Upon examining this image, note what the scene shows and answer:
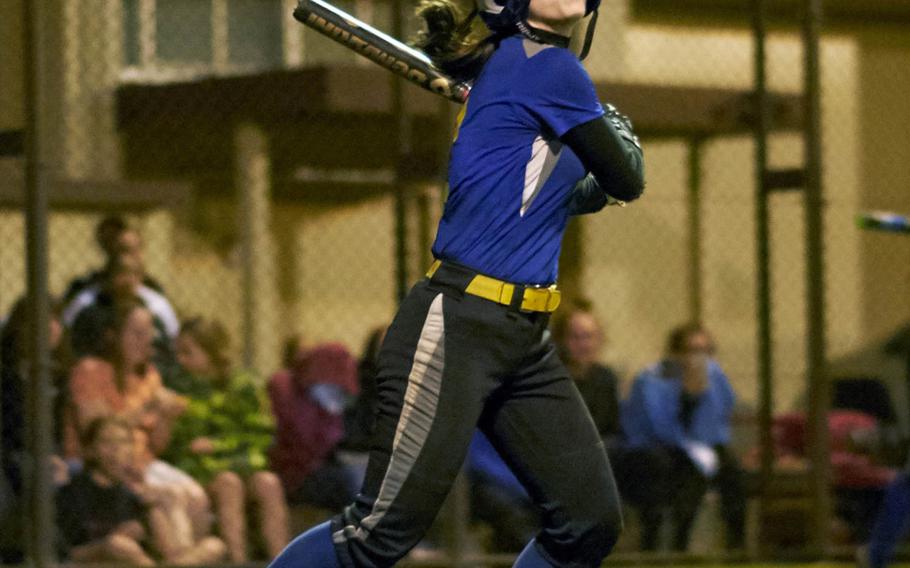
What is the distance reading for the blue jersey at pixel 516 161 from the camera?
446cm

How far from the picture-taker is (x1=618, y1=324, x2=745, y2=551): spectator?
30.5 feet

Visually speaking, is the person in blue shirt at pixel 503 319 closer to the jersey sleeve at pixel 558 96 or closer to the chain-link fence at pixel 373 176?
the jersey sleeve at pixel 558 96

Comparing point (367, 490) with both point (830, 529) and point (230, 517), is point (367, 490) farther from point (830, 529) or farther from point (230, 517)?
point (830, 529)

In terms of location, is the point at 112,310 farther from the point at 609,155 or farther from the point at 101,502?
the point at 609,155

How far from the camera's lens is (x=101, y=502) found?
320 inches

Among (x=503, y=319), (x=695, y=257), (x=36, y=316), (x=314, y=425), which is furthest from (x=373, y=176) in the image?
(x=503, y=319)

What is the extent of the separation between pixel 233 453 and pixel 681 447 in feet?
7.68

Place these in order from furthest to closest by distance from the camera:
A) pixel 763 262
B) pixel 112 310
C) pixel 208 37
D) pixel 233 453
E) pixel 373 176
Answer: pixel 208 37 → pixel 373 176 → pixel 763 262 → pixel 233 453 → pixel 112 310

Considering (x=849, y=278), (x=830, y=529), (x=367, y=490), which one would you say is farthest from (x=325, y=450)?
(x=849, y=278)

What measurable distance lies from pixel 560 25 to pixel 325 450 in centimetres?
463

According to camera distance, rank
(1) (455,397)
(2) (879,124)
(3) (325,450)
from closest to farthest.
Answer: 1. (1) (455,397)
2. (3) (325,450)
3. (2) (879,124)

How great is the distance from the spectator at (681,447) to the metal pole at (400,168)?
145cm

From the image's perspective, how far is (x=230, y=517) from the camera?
8.46 m

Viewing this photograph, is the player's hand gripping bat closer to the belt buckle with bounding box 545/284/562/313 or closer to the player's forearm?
the player's forearm
